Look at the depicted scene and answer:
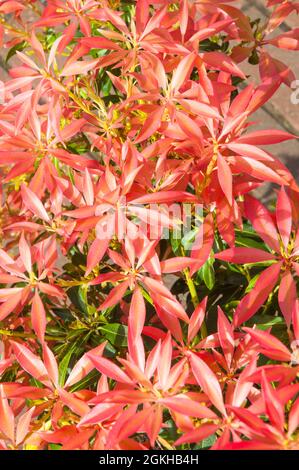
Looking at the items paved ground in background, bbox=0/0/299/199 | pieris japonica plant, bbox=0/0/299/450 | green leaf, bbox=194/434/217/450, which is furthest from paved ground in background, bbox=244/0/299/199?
green leaf, bbox=194/434/217/450

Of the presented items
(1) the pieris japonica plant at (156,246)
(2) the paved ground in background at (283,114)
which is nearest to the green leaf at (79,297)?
(1) the pieris japonica plant at (156,246)

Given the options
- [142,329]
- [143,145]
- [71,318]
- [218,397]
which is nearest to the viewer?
[218,397]

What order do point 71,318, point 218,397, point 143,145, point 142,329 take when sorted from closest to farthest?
1. point 218,397
2. point 142,329
3. point 143,145
4. point 71,318

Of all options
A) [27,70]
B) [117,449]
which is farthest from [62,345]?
[27,70]

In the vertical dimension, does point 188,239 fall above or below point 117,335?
above

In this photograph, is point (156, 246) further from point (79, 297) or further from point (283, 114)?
point (283, 114)

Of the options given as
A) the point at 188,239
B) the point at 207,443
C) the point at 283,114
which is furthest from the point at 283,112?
the point at 207,443

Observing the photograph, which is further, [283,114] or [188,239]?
[283,114]

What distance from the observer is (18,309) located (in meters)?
0.84

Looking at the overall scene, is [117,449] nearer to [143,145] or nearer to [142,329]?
[142,329]

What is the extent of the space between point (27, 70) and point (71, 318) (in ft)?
1.34

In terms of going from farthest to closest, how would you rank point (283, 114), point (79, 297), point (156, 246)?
point (283, 114)
point (79, 297)
point (156, 246)

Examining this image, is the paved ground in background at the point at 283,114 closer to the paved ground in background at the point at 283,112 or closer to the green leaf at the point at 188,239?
the paved ground in background at the point at 283,112
